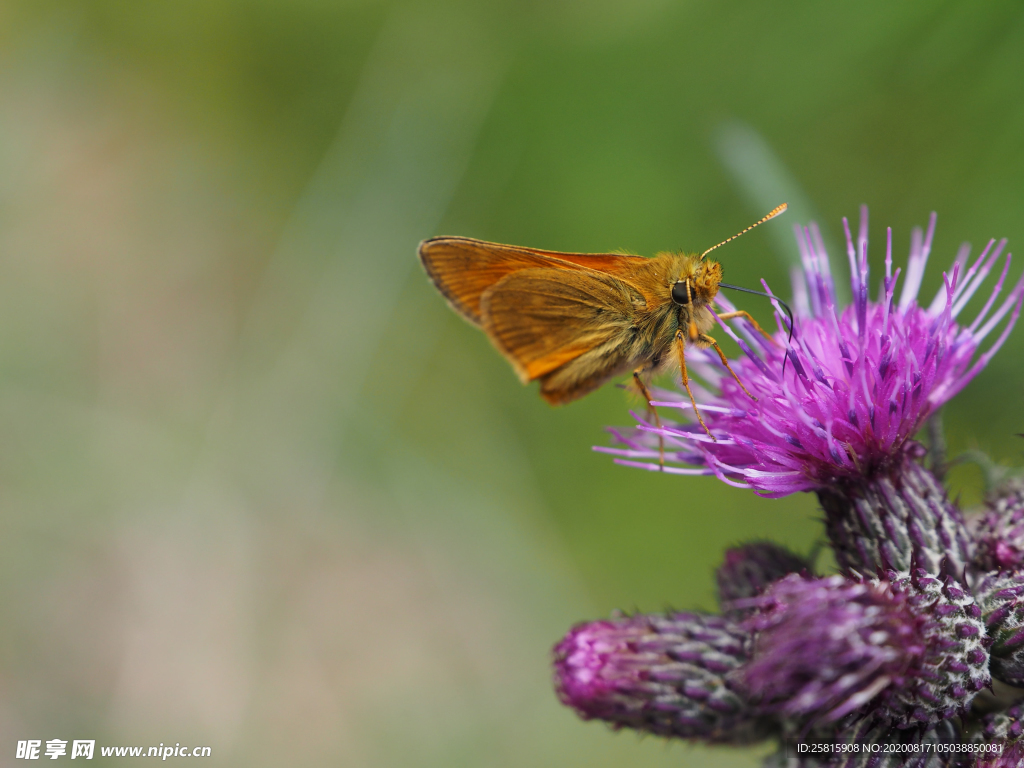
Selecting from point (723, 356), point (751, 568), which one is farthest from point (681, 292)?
point (751, 568)

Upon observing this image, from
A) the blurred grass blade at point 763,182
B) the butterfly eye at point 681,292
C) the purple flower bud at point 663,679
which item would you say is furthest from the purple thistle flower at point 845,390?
the blurred grass blade at point 763,182

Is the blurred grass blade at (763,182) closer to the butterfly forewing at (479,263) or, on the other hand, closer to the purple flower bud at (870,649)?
the butterfly forewing at (479,263)

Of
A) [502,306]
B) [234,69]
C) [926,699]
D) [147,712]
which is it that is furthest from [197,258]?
[926,699]

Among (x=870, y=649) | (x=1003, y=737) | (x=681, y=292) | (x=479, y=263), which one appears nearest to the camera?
(x=870, y=649)

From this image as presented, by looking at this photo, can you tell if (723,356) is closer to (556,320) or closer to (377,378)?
(556,320)

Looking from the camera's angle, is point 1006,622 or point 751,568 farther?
point 751,568

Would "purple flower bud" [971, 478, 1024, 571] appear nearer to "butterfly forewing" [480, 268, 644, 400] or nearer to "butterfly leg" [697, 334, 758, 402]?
"butterfly leg" [697, 334, 758, 402]

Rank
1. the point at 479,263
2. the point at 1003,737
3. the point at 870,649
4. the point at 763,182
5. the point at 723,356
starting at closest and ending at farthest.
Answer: the point at 870,649 < the point at 1003,737 < the point at 723,356 < the point at 479,263 < the point at 763,182
